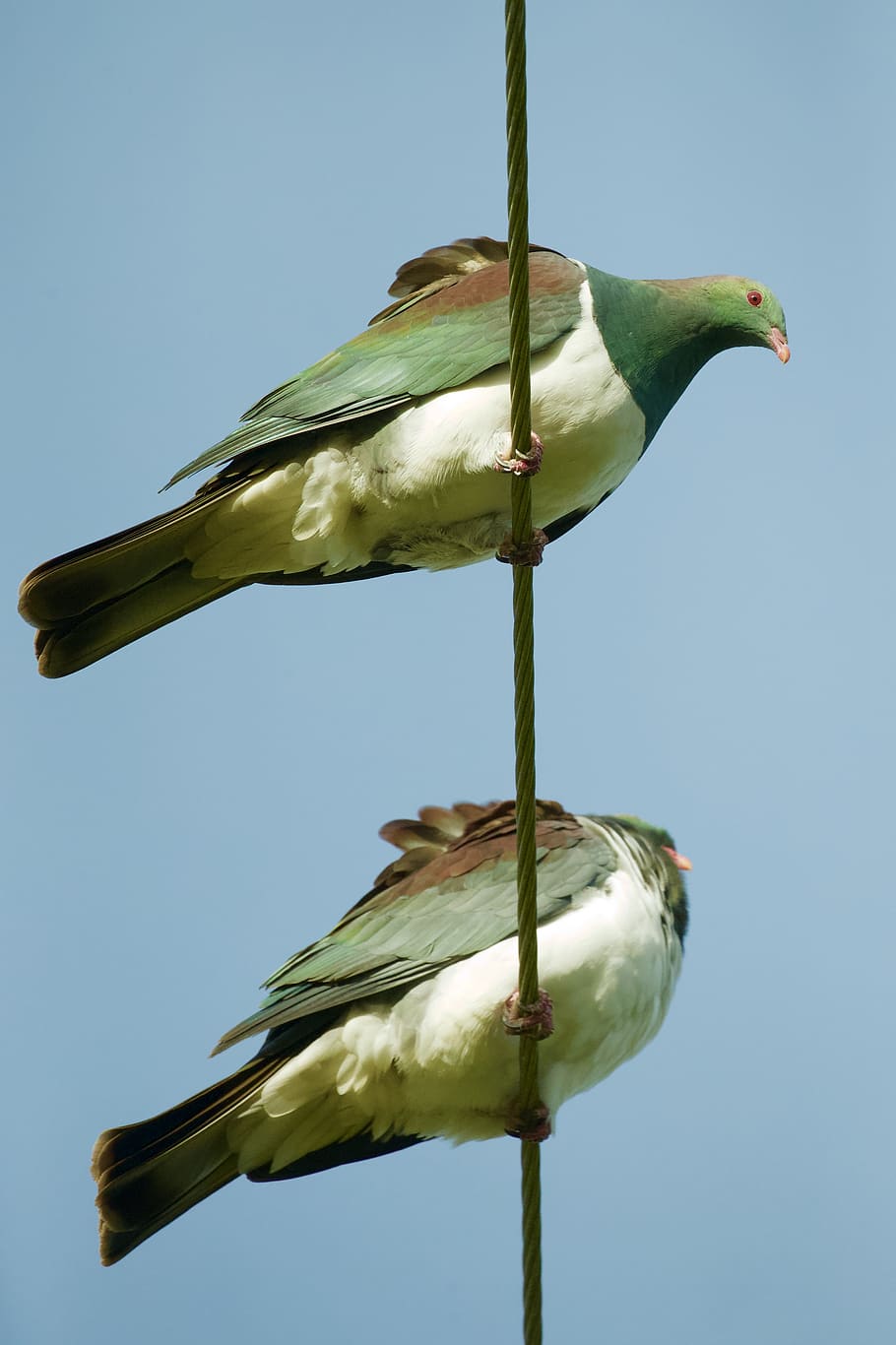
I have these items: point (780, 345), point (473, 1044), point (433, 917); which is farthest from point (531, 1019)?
point (780, 345)

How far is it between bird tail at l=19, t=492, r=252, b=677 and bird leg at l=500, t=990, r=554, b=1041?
44.3 inches

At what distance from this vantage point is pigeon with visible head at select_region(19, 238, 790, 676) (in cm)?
382

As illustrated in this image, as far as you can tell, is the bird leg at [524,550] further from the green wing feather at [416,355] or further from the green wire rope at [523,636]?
the green wing feather at [416,355]

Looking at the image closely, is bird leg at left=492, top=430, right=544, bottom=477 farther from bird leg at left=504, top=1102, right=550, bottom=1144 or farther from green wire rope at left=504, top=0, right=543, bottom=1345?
bird leg at left=504, top=1102, right=550, bottom=1144

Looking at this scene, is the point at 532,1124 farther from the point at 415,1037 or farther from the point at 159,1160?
the point at 159,1160

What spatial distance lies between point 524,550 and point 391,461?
373 mm

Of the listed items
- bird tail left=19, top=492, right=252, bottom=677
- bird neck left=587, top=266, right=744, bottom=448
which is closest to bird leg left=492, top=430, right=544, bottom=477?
bird neck left=587, top=266, right=744, bottom=448

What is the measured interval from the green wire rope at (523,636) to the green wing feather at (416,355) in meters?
0.30

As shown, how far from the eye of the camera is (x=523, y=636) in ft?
10.6

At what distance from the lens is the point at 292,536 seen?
3920 millimetres

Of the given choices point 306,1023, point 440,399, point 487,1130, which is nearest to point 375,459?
point 440,399

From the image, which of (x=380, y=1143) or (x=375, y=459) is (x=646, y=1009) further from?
(x=375, y=459)

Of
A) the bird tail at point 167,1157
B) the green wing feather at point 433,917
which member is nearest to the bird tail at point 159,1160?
the bird tail at point 167,1157

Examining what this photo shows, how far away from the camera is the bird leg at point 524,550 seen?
364cm
